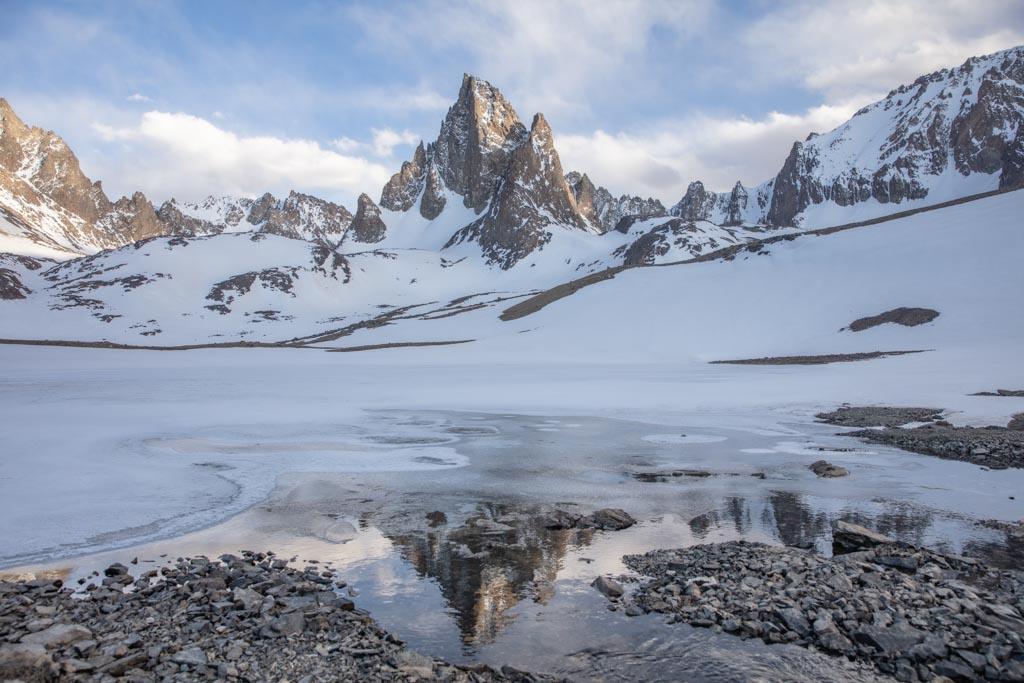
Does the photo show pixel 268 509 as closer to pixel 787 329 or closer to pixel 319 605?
pixel 319 605

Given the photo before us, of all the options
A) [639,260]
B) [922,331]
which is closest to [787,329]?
[922,331]

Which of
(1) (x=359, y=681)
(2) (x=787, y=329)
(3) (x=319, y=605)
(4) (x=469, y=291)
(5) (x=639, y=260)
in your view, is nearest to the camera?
(1) (x=359, y=681)

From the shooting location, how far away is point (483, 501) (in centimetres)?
1398

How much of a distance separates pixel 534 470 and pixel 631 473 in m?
2.66

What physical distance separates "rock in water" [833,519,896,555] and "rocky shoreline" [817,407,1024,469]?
30.4 ft

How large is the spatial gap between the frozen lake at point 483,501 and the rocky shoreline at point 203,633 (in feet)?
1.92

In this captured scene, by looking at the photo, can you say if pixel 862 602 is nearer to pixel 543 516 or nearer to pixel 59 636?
pixel 543 516

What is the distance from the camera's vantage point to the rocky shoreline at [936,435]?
59.5ft

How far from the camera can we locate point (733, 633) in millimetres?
7766

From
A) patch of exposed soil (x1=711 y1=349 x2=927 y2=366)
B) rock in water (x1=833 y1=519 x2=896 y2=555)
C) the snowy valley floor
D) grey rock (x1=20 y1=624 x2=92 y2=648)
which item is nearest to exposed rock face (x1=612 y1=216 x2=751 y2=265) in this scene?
patch of exposed soil (x1=711 y1=349 x2=927 y2=366)

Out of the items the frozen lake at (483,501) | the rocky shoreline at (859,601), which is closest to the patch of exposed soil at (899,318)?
the frozen lake at (483,501)

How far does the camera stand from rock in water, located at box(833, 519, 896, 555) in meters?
10.4

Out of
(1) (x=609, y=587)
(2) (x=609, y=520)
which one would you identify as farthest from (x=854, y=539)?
(1) (x=609, y=587)

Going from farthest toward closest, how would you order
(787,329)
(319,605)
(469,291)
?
(469,291) → (787,329) → (319,605)
